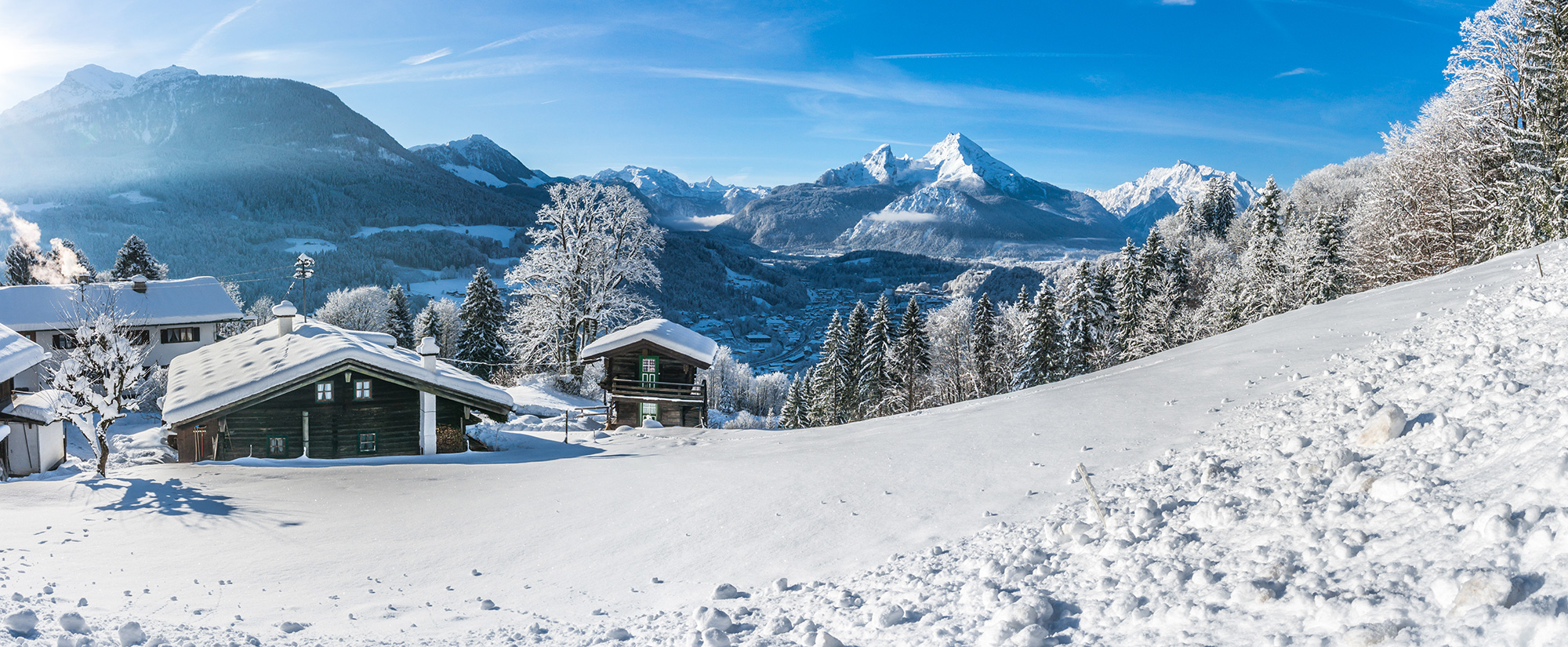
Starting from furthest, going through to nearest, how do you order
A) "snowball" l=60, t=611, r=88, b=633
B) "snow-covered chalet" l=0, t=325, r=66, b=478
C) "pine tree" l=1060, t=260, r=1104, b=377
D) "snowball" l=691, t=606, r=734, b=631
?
"pine tree" l=1060, t=260, r=1104, b=377
"snow-covered chalet" l=0, t=325, r=66, b=478
"snowball" l=60, t=611, r=88, b=633
"snowball" l=691, t=606, r=734, b=631

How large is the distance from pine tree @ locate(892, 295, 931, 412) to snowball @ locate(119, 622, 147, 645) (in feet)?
139

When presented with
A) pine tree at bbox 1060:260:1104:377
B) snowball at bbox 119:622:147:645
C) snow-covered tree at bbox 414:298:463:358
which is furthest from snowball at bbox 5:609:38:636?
snow-covered tree at bbox 414:298:463:358

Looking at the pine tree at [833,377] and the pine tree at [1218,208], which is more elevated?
the pine tree at [1218,208]

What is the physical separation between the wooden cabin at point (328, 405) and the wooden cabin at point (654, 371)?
321 inches

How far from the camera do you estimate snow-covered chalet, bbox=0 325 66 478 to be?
23.0m

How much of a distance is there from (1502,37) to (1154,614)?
37346mm

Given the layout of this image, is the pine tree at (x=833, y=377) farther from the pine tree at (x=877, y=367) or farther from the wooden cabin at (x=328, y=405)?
the wooden cabin at (x=328, y=405)

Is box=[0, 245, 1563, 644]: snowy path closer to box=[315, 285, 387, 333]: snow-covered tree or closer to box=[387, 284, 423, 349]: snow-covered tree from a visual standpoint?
box=[387, 284, 423, 349]: snow-covered tree

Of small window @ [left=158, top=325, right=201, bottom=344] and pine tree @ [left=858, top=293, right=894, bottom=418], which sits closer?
small window @ [left=158, top=325, right=201, bottom=344]

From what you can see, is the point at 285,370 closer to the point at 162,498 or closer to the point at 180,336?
the point at 162,498

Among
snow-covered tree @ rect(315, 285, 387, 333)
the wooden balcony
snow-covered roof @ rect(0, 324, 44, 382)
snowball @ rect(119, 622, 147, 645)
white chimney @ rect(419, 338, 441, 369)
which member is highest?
snow-covered tree @ rect(315, 285, 387, 333)

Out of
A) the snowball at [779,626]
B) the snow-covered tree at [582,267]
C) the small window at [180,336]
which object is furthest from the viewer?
the small window at [180,336]

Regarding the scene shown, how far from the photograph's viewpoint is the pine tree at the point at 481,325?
169ft

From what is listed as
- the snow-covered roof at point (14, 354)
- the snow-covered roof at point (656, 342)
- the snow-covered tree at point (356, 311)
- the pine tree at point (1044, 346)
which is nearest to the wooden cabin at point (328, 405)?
the snow-covered roof at point (14, 354)
